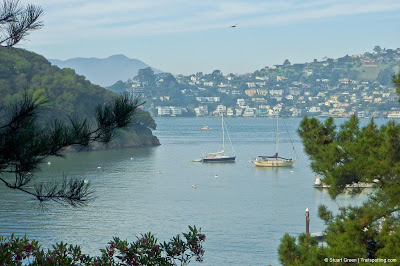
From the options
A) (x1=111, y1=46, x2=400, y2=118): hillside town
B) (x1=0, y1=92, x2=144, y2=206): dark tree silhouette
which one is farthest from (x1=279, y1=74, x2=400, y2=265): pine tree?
(x1=111, y1=46, x2=400, y2=118): hillside town

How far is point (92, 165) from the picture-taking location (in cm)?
4319

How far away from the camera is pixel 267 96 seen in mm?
182375

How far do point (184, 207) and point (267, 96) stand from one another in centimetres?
15745

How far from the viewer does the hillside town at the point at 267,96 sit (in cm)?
16238

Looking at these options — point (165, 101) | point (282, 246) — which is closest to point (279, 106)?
point (165, 101)

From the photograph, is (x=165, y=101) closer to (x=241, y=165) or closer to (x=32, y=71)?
(x=32, y=71)

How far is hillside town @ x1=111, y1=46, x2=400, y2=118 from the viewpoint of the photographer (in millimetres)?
162375

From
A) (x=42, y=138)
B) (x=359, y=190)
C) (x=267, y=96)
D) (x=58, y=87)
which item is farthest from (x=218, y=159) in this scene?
(x=267, y=96)

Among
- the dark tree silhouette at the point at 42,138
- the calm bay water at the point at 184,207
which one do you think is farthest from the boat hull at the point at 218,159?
the dark tree silhouette at the point at 42,138

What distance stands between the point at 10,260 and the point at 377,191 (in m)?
4.86

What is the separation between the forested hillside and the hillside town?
3734 inches

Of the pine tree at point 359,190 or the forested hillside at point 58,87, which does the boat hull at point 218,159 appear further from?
the pine tree at point 359,190

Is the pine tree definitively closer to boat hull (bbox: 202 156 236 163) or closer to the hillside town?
boat hull (bbox: 202 156 236 163)

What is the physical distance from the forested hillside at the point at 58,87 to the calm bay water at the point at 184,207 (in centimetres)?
1021
